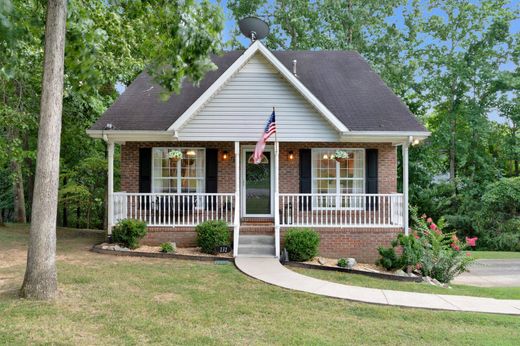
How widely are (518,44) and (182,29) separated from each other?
19200 millimetres

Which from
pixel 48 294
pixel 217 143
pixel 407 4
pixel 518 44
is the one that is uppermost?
pixel 407 4

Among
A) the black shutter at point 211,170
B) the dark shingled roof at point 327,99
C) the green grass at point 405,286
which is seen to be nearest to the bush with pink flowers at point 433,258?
the green grass at point 405,286

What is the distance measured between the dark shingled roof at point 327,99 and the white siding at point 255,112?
1.00 m

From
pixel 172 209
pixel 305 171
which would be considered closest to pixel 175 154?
pixel 172 209

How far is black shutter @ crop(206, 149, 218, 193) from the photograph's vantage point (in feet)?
36.7

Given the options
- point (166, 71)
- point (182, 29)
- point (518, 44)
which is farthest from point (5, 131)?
point (518, 44)

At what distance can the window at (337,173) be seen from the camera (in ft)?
37.2

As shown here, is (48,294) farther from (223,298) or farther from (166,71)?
(166,71)

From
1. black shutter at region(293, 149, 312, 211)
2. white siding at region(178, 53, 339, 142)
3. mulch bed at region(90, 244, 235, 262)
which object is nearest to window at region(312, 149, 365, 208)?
black shutter at region(293, 149, 312, 211)

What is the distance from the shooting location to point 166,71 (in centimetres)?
820

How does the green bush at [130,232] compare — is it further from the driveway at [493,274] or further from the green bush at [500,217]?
the green bush at [500,217]

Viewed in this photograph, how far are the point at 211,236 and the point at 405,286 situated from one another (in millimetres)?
4712

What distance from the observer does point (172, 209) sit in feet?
35.5

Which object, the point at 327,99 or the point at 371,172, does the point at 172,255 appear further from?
the point at 327,99
